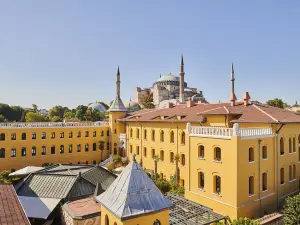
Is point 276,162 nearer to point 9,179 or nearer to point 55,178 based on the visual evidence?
point 55,178

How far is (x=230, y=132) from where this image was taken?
1812cm

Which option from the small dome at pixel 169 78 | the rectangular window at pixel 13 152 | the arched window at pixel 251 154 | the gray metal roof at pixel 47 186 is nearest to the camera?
the arched window at pixel 251 154

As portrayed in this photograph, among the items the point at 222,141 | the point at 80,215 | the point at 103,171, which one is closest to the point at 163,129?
the point at 103,171

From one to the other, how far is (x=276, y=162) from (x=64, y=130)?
32.7 meters

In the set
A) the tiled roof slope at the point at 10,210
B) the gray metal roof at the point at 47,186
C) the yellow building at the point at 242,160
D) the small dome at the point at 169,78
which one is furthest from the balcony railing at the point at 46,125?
the small dome at the point at 169,78

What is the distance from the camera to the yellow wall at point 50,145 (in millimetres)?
36938

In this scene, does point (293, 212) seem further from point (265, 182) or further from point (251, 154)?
point (265, 182)

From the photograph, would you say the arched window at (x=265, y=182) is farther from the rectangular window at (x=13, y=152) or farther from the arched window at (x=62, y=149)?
the rectangular window at (x=13, y=152)

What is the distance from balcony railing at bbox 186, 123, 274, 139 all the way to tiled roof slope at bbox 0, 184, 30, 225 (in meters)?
14.2

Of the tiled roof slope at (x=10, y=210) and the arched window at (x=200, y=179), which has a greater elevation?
the tiled roof slope at (x=10, y=210)

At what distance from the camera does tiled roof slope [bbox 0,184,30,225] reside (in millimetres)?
8453

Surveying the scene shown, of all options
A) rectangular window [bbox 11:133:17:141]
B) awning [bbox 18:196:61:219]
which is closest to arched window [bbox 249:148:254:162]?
awning [bbox 18:196:61:219]

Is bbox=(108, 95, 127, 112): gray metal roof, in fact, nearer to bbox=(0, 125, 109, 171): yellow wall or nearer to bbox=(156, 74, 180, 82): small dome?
bbox=(0, 125, 109, 171): yellow wall

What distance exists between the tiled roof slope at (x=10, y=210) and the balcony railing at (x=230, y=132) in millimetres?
14172
